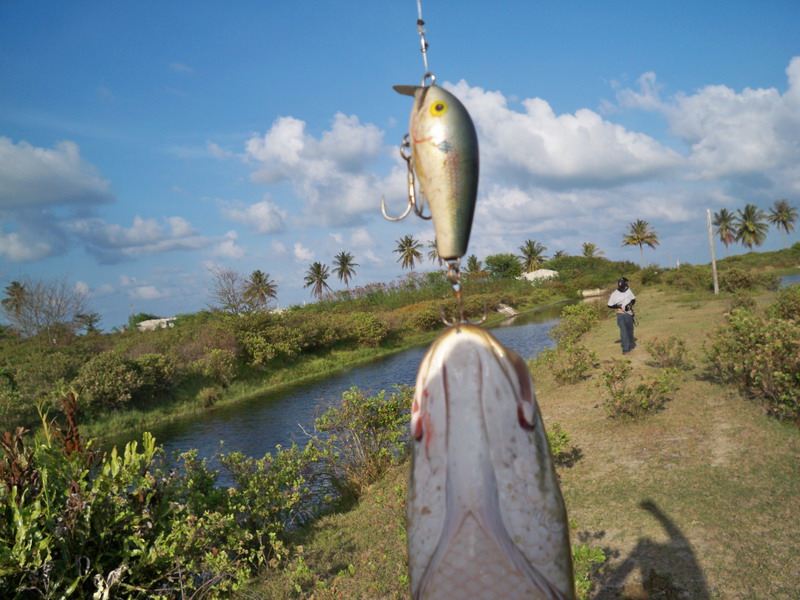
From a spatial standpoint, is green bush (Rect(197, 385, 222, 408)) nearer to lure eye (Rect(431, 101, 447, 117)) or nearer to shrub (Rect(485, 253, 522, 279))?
lure eye (Rect(431, 101, 447, 117))

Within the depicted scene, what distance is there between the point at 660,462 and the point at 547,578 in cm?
614

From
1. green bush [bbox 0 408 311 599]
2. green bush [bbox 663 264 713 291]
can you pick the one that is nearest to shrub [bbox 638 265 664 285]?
green bush [bbox 663 264 713 291]

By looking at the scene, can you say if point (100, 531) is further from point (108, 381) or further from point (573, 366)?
point (108, 381)

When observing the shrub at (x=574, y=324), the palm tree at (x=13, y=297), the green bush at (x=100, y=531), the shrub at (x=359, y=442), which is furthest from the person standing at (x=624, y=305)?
the palm tree at (x=13, y=297)

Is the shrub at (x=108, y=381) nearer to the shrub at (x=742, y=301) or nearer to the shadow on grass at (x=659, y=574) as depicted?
the shadow on grass at (x=659, y=574)

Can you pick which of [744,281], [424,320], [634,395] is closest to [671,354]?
[634,395]

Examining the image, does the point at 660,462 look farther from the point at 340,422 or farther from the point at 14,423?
the point at 14,423

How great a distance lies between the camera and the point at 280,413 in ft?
55.8

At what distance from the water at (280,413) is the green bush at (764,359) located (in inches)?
263

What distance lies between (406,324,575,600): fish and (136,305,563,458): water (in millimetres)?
9096

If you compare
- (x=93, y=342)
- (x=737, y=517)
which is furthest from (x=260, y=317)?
(x=737, y=517)

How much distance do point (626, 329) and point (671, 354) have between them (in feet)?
6.02

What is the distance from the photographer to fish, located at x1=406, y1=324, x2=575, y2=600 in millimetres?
1185

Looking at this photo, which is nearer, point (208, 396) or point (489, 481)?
point (489, 481)
